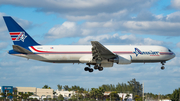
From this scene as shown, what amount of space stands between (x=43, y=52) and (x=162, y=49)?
1078 inches

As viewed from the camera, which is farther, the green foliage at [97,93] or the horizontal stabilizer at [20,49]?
the green foliage at [97,93]

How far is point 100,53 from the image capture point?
5866 centimetres

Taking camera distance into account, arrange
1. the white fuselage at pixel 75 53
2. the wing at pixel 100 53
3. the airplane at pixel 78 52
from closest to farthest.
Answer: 1. the wing at pixel 100 53
2. the airplane at pixel 78 52
3. the white fuselage at pixel 75 53

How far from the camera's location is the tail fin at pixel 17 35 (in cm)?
5991

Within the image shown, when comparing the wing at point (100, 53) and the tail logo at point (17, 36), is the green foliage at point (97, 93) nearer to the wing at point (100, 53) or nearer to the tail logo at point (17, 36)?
the wing at point (100, 53)

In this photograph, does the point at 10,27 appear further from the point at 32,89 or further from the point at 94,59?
the point at 32,89

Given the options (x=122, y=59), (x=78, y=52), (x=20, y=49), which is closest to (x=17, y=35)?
(x=20, y=49)

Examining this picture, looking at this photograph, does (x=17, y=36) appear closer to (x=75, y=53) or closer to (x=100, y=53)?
(x=75, y=53)

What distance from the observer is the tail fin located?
197 feet

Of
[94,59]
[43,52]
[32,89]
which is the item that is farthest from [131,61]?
[32,89]

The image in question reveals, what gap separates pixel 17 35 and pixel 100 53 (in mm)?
A: 18668

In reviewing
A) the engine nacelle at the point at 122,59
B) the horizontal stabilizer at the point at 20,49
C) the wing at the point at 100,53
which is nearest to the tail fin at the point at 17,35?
the horizontal stabilizer at the point at 20,49

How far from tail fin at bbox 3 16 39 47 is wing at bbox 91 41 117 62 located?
13.3 m

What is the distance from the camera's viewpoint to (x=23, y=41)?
60.0 meters
